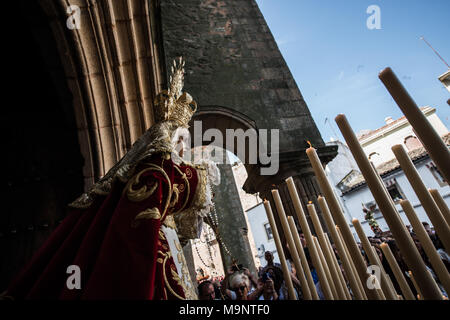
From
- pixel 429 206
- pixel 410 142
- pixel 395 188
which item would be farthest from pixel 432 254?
pixel 410 142

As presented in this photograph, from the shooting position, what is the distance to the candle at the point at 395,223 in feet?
1.31

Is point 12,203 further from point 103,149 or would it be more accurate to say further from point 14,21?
point 14,21

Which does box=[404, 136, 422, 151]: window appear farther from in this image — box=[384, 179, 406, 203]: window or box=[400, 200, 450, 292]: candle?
box=[400, 200, 450, 292]: candle

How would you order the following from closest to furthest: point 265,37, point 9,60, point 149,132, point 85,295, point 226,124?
point 85,295, point 149,132, point 9,60, point 226,124, point 265,37

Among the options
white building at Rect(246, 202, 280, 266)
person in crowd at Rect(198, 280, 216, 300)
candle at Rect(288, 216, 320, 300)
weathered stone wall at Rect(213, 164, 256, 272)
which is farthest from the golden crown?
white building at Rect(246, 202, 280, 266)

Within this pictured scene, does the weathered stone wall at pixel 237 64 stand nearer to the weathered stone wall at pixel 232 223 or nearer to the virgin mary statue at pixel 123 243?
the virgin mary statue at pixel 123 243

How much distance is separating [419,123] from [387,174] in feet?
47.9

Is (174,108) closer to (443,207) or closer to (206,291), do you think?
(443,207)

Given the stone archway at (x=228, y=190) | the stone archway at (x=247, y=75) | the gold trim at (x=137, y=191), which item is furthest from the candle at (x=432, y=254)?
the stone archway at (x=228, y=190)

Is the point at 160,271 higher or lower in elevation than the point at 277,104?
lower
